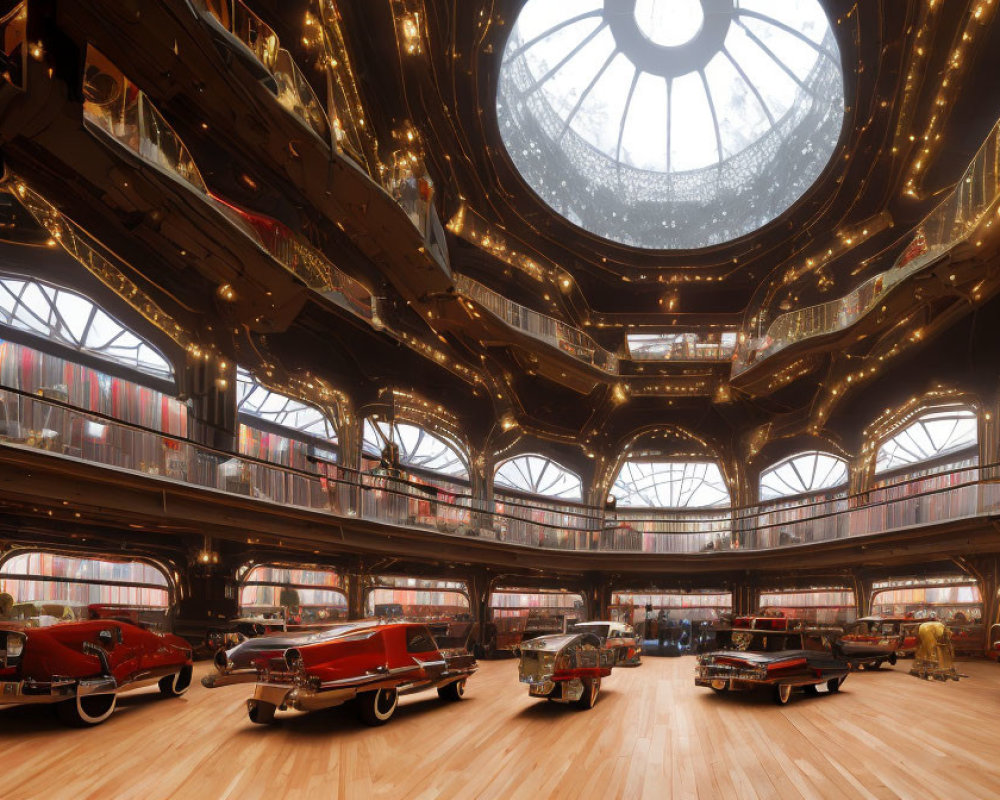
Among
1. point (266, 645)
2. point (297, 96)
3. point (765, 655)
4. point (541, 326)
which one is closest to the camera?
point (266, 645)

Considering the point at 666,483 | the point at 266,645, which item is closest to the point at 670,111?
the point at 666,483

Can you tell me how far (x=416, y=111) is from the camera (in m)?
18.0

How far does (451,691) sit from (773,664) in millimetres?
5504

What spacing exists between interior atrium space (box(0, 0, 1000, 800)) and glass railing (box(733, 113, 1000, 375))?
0.56 feet

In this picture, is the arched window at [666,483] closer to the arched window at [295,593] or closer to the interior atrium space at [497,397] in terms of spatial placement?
the interior atrium space at [497,397]

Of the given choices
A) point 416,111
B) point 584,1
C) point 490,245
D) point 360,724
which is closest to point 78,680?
point 360,724

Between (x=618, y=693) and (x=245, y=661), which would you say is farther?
(x=618, y=693)

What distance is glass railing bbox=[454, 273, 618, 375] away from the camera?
846 inches

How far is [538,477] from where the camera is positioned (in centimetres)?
2848

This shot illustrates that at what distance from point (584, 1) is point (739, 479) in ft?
64.2

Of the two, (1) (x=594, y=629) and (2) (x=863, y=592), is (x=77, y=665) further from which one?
(2) (x=863, y=592)

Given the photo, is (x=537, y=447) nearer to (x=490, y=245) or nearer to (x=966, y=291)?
(x=490, y=245)

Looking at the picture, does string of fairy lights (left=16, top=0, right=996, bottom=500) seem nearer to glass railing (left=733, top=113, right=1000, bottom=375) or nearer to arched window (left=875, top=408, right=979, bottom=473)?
arched window (left=875, top=408, right=979, bottom=473)

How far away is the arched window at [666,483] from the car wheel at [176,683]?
70.0 ft
